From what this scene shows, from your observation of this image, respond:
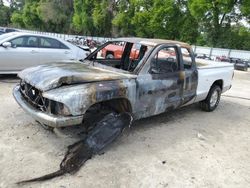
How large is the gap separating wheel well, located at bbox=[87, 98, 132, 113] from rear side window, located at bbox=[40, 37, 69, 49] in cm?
538

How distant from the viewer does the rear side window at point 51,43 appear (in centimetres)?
973

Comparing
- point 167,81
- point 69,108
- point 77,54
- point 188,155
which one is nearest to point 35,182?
point 69,108

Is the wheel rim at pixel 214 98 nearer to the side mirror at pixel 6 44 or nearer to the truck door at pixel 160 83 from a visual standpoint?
the truck door at pixel 160 83

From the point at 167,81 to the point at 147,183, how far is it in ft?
7.35

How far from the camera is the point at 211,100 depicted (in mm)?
7734

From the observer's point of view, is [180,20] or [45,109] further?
[180,20]

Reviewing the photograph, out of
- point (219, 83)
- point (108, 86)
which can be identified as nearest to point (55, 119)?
point (108, 86)

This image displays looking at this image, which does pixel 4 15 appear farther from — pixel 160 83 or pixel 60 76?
pixel 60 76

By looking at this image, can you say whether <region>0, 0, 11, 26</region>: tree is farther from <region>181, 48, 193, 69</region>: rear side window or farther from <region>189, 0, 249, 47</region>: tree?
<region>181, 48, 193, 69</region>: rear side window

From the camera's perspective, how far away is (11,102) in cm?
703

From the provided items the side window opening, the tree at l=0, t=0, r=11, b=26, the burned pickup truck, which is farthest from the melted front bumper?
the tree at l=0, t=0, r=11, b=26

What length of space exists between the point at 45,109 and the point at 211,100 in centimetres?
458

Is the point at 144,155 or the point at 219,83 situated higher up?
the point at 219,83

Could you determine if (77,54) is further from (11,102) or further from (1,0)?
(1,0)
